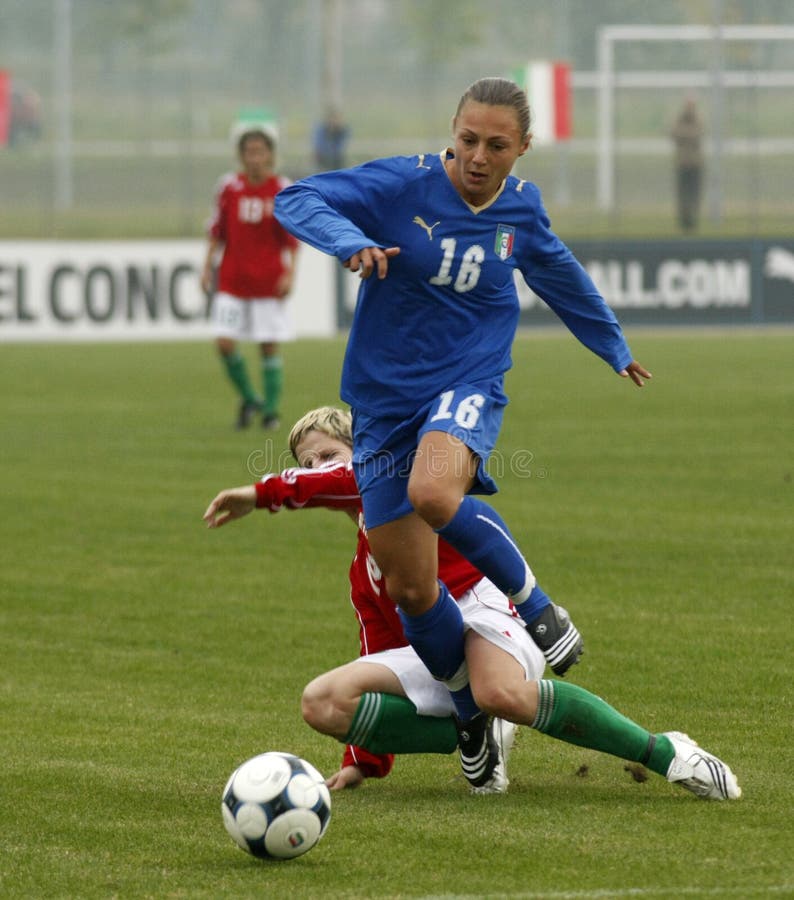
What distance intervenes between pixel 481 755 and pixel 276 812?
830 millimetres

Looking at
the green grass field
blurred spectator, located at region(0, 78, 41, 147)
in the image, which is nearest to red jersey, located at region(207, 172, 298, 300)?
the green grass field

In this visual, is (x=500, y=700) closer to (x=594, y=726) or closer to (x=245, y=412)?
(x=594, y=726)

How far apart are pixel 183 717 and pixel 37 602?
2.16 meters

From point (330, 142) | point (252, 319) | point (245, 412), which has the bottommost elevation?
point (245, 412)

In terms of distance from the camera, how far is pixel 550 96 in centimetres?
2981

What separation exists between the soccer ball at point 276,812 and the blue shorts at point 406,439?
2.82ft

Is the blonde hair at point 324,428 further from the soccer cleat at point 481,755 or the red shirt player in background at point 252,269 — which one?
the red shirt player in background at point 252,269

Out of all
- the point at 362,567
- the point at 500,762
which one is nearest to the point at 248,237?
the point at 362,567

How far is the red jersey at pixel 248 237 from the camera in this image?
14414 millimetres

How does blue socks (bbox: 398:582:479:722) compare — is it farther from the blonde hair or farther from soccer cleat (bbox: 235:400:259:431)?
soccer cleat (bbox: 235:400:259:431)

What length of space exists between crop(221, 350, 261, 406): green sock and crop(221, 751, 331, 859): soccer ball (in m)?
9.76

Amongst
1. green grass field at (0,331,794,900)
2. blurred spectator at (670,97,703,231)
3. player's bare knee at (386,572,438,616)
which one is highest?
blurred spectator at (670,97,703,231)

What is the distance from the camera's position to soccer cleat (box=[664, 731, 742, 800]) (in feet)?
15.6

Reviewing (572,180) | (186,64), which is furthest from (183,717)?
(186,64)
